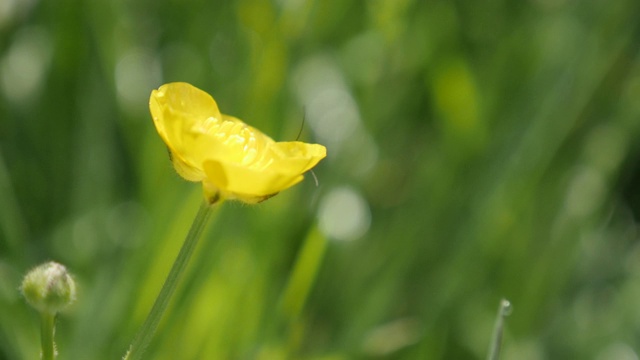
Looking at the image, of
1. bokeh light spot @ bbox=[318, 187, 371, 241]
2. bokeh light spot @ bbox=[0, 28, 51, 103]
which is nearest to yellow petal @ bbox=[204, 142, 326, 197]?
bokeh light spot @ bbox=[318, 187, 371, 241]

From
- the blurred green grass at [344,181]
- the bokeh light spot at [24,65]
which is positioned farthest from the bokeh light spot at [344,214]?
the bokeh light spot at [24,65]

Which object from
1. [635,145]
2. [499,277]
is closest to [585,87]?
[635,145]

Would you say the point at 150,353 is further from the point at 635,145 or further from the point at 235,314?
the point at 635,145

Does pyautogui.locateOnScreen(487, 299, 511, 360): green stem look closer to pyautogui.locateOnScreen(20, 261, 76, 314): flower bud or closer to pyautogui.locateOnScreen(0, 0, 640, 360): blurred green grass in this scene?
pyautogui.locateOnScreen(20, 261, 76, 314): flower bud

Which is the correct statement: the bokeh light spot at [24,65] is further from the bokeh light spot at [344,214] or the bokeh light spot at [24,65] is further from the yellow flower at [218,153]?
the yellow flower at [218,153]

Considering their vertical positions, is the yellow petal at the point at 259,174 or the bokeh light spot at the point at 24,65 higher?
the yellow petal at the point at 259,174

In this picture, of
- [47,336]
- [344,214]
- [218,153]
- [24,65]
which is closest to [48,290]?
[47,336]
